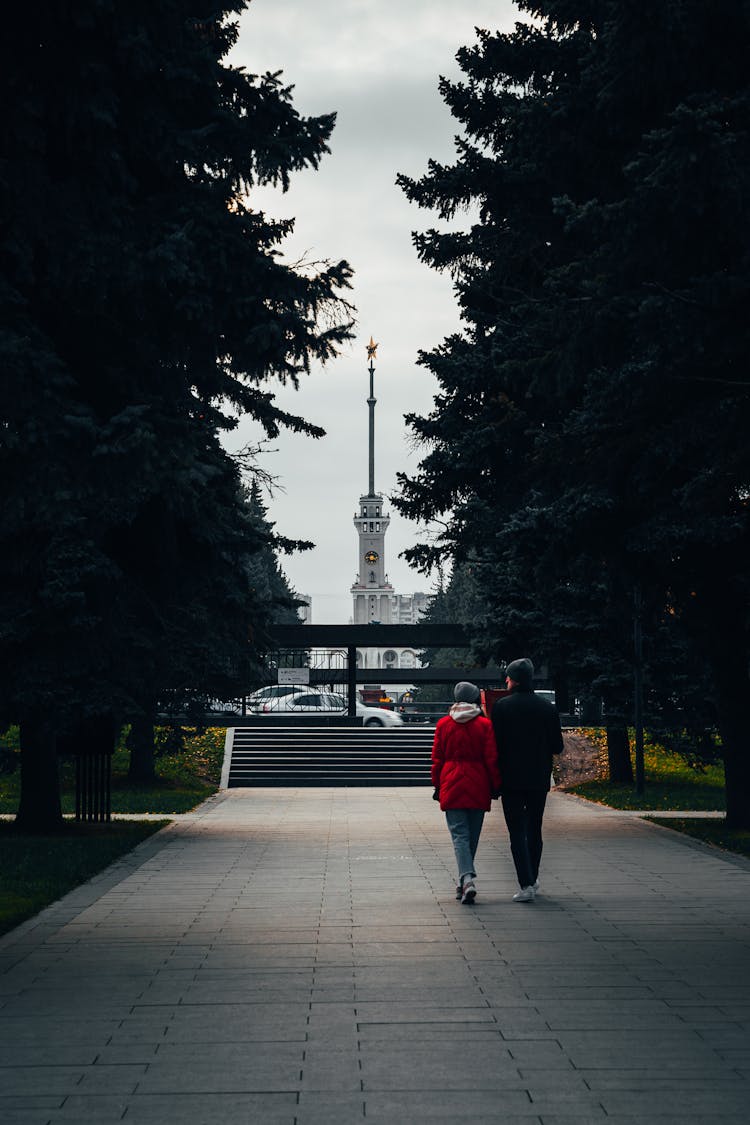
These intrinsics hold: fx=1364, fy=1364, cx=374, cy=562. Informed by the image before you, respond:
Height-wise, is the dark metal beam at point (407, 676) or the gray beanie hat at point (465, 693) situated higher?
the dark metal beam at point (407, 676)

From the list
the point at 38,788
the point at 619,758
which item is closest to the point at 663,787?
the point at 619,758

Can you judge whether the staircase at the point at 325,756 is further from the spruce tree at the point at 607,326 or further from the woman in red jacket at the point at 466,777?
the woman in red jacket at the point at 466,777

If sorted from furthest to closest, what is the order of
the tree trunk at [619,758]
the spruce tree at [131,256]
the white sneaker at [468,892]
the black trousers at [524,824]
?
1. the tree trunk at [619,758]
2. the black trousers at [524,824]
3. the white sneaker at [468,892]
4. the spruce tree at [131,256]

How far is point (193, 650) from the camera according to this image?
664 inches

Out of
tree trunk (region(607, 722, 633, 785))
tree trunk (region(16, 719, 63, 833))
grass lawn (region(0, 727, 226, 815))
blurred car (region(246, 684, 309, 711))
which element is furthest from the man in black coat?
blurred car (region(246, 684, 309, 711))

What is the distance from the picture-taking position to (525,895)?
10.7 m

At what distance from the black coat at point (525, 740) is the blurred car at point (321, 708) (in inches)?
1295

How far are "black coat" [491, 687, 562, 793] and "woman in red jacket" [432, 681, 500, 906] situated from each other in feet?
0.28

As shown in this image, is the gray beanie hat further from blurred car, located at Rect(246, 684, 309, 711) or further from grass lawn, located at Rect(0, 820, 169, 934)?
blurred car, located at Rect(246, 684, 309, 711)

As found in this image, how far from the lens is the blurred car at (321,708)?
146 ft

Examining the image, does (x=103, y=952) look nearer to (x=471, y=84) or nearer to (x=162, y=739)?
(x=471, y=84)

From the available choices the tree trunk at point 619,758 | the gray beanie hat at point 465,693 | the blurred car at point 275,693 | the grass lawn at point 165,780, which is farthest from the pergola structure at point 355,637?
the gray beanie hat at point 465,693

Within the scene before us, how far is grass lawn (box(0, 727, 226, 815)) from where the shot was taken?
2497 cm

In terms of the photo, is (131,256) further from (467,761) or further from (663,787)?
(663,787)
